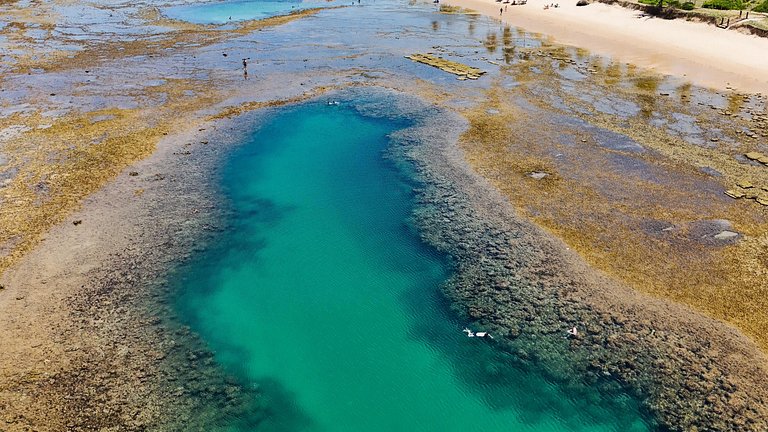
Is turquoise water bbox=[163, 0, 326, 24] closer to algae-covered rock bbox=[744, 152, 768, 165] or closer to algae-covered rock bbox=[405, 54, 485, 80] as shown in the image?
algae-covered rock bbox=[405, 54, 485, 80]

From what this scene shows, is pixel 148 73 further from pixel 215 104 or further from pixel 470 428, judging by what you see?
pixel 470 428

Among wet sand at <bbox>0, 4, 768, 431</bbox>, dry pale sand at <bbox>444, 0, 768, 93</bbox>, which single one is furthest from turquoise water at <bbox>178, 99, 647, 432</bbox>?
dry pale sand at <bbox>444, 0, 768, 93</bbox>

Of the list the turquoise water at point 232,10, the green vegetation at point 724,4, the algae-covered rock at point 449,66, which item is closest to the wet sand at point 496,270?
the algae-covered rock at point 449,66

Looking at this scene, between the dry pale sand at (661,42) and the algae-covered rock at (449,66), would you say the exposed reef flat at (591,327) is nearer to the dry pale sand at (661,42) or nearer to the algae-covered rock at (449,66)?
the algae-covered rock at (449,66)

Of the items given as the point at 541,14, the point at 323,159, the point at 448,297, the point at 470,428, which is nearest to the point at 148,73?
the point at 323,159

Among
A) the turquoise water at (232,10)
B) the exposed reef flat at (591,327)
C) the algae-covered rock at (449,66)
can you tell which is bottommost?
the exposed reef flat at (591,327)
